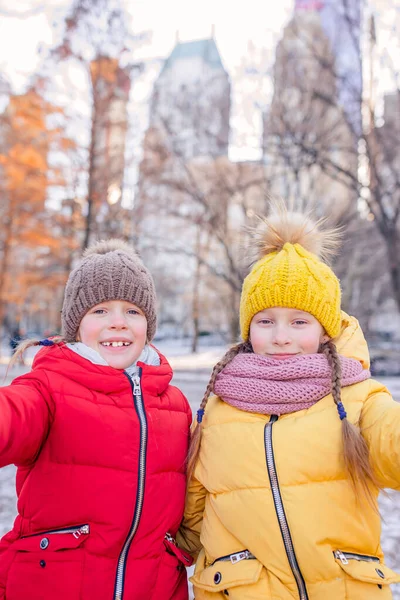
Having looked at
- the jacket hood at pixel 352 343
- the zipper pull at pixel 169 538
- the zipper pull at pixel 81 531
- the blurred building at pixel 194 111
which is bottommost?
the zipper pull at pixel 169 538

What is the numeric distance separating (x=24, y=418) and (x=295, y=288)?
3.49 feet

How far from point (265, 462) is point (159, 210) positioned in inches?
419

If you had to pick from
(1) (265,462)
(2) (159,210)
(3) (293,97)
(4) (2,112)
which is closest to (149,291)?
(1) (265,462)

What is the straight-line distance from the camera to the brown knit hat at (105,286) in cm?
185

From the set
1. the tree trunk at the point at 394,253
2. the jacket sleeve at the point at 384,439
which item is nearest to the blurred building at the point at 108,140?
the tree trunk at the point at 394,253

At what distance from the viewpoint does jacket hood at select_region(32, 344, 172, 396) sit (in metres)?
1.66

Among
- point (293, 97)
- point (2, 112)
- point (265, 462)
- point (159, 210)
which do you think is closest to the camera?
point (265, 462)

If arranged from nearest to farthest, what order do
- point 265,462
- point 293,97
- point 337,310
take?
point 265,462, point 337,310, point 293,97

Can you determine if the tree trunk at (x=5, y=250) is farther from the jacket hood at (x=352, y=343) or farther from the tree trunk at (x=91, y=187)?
the jacket hood at (x=352, y=343)

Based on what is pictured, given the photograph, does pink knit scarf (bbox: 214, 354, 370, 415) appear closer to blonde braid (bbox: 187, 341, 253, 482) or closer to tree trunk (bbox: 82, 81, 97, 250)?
blonde braid (bbox: 187, 341, 253, 482)

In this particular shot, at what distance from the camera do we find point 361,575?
1503mm

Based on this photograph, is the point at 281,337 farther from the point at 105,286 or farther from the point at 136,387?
the point at 105,286

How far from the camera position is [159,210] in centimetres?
1184

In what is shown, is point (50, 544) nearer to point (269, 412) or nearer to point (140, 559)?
point (140, 559)
